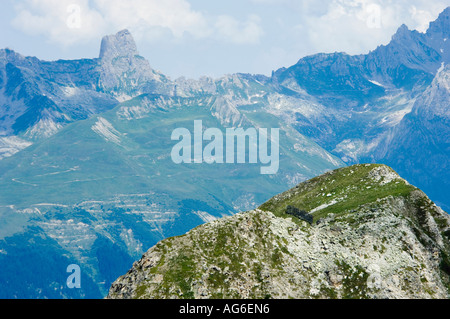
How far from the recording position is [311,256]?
10356 cm

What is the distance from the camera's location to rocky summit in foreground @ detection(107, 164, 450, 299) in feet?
300

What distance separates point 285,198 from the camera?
170 metres

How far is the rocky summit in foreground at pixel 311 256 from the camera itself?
91.6 metres

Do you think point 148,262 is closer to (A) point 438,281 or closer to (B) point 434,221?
(A) point 438,281
